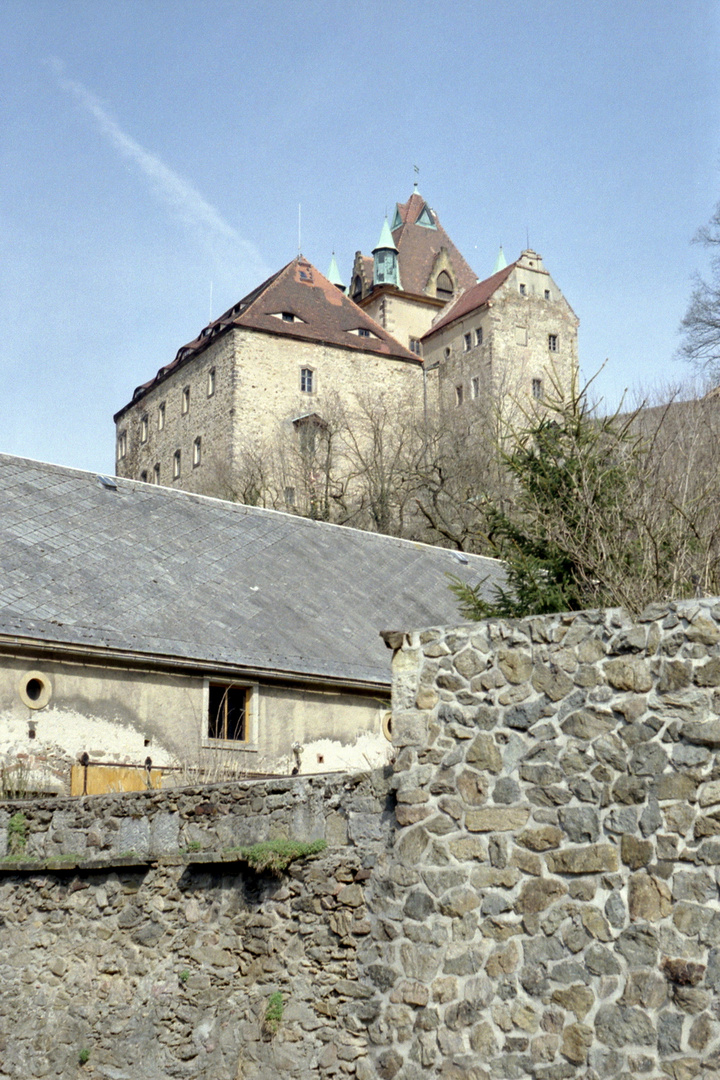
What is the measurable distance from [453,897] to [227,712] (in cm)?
731

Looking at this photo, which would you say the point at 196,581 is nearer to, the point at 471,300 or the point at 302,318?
the point at 302,318

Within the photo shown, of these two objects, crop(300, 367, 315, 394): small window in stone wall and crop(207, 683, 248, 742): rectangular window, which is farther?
crop(300, 367, 315, 394): small window in stone wall

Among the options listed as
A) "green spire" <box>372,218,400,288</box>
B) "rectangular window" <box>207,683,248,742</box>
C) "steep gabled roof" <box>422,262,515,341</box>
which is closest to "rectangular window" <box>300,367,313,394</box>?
"steep gabled roof" <box>422,262,515,341</box>

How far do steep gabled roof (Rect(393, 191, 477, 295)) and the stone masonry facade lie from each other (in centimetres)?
6454

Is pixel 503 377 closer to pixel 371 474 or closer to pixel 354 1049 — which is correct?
pixel 371 474

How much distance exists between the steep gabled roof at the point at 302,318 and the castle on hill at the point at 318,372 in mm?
82

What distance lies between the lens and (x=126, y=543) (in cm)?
1580

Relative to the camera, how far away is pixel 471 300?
2537 inches

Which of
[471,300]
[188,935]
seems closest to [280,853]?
[188,935]

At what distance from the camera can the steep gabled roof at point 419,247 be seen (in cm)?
7256

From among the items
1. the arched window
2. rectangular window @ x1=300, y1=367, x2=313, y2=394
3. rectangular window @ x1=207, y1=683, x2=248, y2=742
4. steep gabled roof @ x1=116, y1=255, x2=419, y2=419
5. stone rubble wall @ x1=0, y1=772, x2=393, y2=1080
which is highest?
the arched window

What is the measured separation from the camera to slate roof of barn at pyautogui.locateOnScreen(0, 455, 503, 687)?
13.6m

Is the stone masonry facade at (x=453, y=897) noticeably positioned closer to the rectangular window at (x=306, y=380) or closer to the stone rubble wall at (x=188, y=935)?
the stone rubble wall at (x=188, y=935)

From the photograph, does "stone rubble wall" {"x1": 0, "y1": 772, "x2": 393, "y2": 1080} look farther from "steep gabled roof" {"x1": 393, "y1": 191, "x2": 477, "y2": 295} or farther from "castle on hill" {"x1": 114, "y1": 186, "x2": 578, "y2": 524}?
"steep gabled roof" {"x1": 393, "y1": 191, "x2": 477, "y2": 295}
